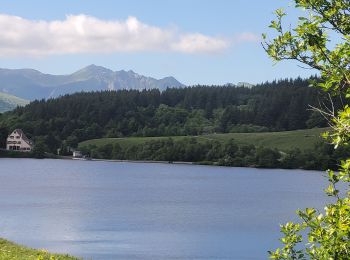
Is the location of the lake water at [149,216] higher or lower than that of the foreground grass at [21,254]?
lower

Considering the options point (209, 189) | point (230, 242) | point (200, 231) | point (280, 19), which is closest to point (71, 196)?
point (209, 189)

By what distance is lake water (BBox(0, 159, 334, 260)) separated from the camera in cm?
6157

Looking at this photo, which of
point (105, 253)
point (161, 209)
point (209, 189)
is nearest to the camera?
point (105, 253)

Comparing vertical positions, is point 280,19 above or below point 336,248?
above

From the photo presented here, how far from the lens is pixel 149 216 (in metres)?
91.4

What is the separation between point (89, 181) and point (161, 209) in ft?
239

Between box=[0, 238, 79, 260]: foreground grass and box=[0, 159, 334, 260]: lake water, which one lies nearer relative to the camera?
box=[0, 238, 79, 260]: foreground grass

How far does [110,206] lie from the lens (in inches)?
4119

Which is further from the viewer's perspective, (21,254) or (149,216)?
(149,216)

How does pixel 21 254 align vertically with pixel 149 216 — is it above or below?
above

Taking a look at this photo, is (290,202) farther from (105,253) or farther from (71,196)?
(105,253)

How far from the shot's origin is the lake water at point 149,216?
6157cm

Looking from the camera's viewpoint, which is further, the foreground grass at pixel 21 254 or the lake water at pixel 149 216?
the lake water at pixel 149 216

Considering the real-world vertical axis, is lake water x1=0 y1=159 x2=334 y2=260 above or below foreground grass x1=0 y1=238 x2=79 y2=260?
below
